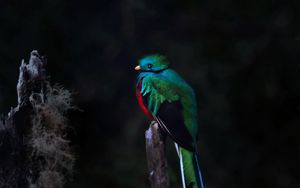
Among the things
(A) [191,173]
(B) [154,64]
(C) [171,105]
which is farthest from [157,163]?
(B) [154,64]

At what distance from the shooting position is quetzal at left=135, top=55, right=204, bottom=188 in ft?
9.16

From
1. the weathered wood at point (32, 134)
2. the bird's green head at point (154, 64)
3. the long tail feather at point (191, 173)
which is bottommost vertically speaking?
the long tail feather at point (191, 173)

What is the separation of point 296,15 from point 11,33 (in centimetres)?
191

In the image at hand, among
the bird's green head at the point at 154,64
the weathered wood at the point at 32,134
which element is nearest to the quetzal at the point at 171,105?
the bird's green head at the point at 154,64

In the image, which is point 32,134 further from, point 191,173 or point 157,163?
point 191,173

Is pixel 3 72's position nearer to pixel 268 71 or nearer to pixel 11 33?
pixel 11 33

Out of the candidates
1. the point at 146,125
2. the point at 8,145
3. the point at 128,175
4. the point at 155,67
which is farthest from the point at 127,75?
the point at 8,145

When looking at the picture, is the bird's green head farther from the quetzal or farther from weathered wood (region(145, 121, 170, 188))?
weathered wood (region(145, 121, 170, 188))

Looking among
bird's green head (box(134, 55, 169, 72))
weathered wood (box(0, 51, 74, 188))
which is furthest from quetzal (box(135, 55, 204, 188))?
weathered wood (box(0, 51, 74, 188))

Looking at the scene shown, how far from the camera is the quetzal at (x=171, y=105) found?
279cm

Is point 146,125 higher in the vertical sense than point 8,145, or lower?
higher

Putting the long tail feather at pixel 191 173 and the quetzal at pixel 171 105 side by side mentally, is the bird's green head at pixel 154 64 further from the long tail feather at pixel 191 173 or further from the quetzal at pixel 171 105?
the long tail feather at pixel 191 173

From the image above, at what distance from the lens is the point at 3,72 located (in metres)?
4.12

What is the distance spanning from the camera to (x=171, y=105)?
292 centimetres
